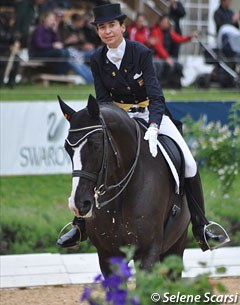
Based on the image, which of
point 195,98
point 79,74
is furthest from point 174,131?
point 79,74

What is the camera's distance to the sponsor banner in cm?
1205

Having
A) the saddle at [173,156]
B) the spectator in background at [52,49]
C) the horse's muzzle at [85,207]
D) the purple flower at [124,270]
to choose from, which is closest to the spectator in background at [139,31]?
the spectator in background at [52,49]

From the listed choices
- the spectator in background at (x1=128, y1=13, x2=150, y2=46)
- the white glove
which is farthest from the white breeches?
the spectator in background at (x1=128, y1=13, x2=150, y2=46)

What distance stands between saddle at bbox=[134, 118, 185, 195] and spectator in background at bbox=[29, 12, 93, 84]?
1085 centimetres

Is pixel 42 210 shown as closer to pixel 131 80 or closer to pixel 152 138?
pixel 131 80

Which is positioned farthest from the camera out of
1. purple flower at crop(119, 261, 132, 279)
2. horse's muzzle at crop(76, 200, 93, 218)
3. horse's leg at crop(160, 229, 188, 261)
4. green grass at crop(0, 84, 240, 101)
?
green grass at crop(0, 84, 240, 101)

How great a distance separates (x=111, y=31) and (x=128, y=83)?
0.43m

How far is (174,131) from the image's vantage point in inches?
278

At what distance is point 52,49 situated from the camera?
58.4ft

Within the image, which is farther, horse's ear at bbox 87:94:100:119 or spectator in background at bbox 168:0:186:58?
spectator in background at bbox 168:0:186:58

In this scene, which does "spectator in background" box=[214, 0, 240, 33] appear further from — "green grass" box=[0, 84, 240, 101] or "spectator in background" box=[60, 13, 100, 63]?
"spectator in background" box=[60, 13, 100, 63]

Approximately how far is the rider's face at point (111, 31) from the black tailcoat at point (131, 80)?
0.12 meters

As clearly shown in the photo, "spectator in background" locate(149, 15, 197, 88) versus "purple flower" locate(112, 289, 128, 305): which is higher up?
"purple flower" locate(112, 289, 128, 305)

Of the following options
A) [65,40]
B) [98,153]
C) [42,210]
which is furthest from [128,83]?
[65,40]
